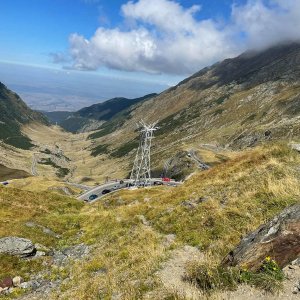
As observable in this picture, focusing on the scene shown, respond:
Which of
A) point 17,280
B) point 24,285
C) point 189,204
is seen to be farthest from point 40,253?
point 189,204

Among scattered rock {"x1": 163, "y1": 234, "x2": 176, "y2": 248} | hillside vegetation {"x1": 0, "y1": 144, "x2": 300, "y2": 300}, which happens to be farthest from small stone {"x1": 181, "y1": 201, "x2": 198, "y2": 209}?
scattered rock {"x1": 163, "y1": 234, "x2": 176, "y2": 248}

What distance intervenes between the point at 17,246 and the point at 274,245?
16819 millimetres

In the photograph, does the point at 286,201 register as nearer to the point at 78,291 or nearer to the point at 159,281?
the point at 159,281

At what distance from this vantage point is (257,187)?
83.0 ft

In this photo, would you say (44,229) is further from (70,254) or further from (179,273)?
(179,273)

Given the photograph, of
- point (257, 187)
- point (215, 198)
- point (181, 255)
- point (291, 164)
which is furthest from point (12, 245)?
point (291, 164)

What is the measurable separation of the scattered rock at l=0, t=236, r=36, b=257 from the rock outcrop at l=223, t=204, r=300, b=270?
14447 millimetres

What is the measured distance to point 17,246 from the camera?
24016 millimetres

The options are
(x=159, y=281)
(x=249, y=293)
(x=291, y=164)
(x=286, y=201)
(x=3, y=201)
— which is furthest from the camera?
(x=3, y=201)

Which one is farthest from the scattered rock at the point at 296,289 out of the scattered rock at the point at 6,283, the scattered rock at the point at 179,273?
the scattered rock at the point at 6,283

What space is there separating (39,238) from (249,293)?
19017 mm

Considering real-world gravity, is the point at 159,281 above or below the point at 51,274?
above

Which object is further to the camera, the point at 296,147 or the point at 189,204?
the point at 296,147

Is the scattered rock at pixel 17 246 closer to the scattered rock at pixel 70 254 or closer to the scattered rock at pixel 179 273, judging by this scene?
the scattered rock at pixel 70 254
